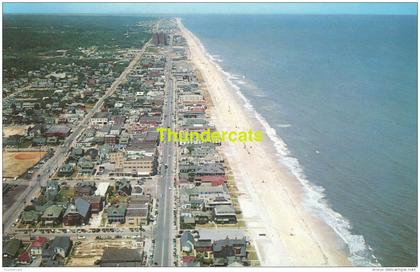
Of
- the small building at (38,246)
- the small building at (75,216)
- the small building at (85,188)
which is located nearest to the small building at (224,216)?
the small building at (75,216)

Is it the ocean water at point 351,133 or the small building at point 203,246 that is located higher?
the ocean water at point 351,133

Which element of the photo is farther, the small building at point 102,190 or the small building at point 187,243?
the small building at point 102,190

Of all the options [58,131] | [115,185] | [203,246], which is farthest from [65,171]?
[203,246]

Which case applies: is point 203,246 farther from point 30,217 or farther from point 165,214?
point 30,217

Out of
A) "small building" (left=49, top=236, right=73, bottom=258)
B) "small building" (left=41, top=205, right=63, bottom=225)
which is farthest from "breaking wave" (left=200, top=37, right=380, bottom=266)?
"small building" (left=41, top=205, right=63, bottom=225)

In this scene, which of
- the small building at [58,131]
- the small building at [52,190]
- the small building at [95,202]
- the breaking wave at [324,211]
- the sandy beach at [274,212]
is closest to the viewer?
the sandy beach at [274,212]

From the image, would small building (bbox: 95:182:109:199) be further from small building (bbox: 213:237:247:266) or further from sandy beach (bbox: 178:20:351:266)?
small building (bbox: 213:237:247:266)

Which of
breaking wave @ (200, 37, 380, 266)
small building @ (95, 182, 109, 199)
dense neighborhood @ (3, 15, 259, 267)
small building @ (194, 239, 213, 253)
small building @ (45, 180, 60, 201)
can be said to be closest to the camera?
dense neighborhood @ (3, 15, 259, 267)

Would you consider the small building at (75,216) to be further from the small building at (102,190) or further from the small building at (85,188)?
the small building at (85,188)
